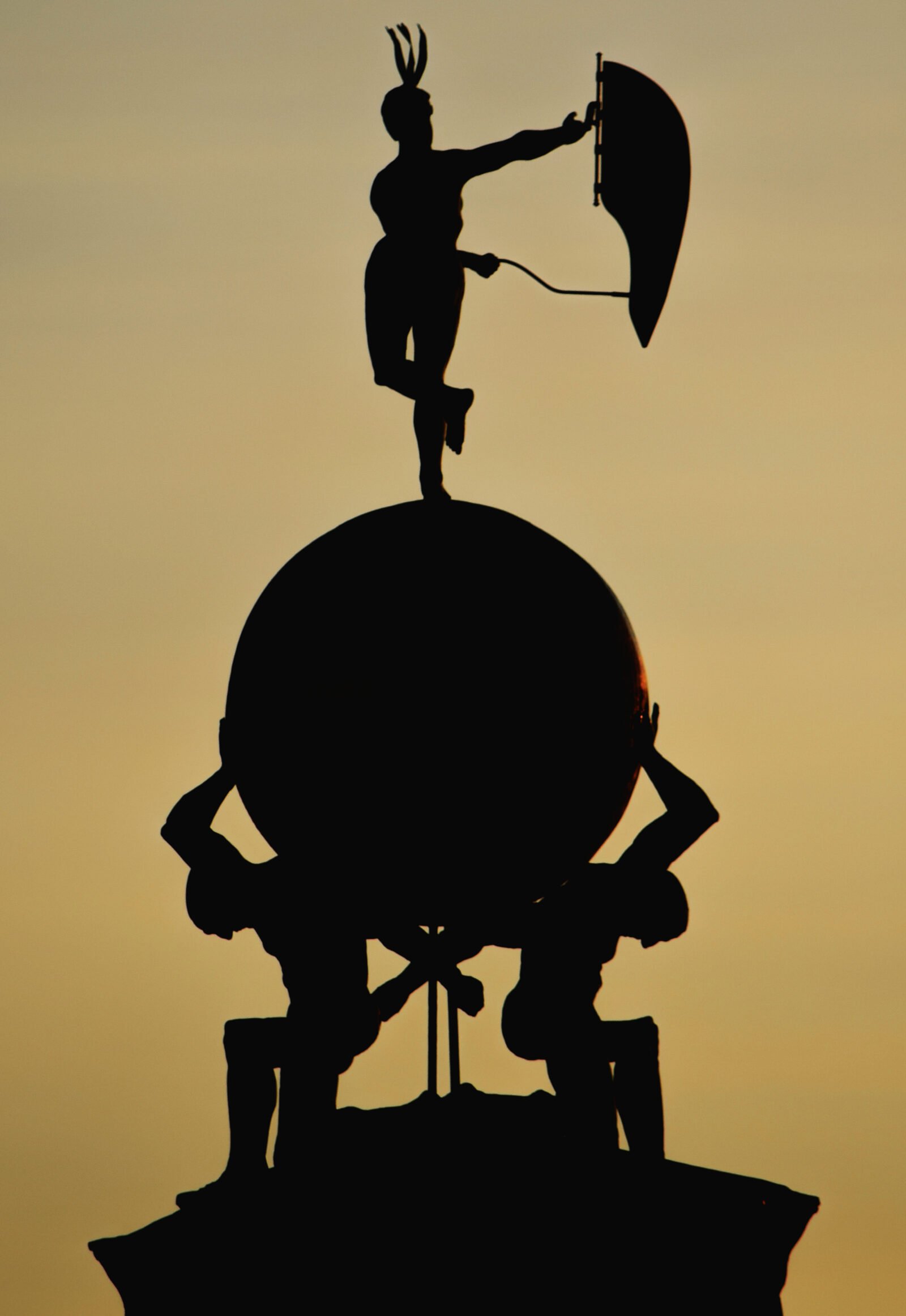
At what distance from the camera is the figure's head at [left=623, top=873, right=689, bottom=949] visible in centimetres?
1708

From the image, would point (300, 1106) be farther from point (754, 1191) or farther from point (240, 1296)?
point (754, 1191)

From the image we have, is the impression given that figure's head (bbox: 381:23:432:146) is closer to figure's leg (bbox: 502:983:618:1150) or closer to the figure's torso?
the figure's torso

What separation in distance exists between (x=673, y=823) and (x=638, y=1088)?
Answer: 1.42 m

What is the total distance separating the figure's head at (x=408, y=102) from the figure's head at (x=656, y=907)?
4400 millimetres

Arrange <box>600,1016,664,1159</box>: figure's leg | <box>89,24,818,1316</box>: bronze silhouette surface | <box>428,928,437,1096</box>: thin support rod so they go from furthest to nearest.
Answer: <box>428,928,437,1096</box>: thin support rod → <box>600,1016,664,1159</box>: figure's leg → <box>89,24,818,1316</box>: bronze silhouette surface

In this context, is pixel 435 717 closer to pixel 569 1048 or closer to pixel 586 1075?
pixel 569 1048

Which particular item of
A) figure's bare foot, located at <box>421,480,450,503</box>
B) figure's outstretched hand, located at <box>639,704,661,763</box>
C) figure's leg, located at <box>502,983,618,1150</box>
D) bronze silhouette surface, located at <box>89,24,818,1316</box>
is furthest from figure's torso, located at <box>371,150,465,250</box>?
figure's leg, located at <box>502,983,618,1150</box>

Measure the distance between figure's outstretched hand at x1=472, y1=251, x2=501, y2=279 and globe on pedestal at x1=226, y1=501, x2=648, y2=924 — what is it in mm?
1677

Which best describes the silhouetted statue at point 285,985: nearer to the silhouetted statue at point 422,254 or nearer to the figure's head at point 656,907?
the figure's head at point 656,907

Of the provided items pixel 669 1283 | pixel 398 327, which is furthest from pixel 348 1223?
pixel 398 327

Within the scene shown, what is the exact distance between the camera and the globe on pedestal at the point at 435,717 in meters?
16.8

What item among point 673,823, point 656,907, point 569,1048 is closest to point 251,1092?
point 569,1048

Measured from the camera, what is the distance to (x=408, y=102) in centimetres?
1808

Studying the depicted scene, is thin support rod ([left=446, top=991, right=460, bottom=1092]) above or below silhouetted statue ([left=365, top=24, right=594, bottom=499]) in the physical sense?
below
